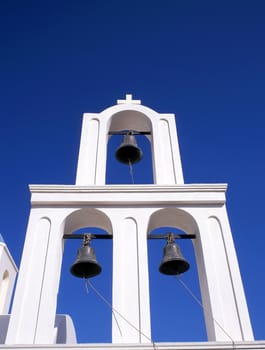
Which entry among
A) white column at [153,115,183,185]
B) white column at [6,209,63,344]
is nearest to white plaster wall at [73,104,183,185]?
white column at [153,115,183,185]

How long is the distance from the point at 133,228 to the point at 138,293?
1000 millimetres

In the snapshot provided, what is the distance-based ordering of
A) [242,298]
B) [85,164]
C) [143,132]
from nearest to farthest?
[242,298] < [85,164] < [143,132]

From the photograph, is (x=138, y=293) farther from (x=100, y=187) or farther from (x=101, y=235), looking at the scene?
(x=100, y=187)

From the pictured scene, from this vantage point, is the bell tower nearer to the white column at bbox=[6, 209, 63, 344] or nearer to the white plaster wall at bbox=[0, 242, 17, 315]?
the white column at bbox=[6, 209, 63, 344]

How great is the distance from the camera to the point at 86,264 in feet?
18.4

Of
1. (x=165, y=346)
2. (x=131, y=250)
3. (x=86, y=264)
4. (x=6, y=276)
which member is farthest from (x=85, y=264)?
(x=6, y=276)

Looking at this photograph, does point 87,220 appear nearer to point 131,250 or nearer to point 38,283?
point 131,250

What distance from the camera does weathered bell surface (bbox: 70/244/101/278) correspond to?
5523 millimetres

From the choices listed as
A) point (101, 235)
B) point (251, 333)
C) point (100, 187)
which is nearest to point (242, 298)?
point (251, 333)

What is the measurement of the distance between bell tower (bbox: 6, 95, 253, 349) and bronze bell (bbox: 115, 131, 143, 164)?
0.51 m

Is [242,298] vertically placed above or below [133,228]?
below

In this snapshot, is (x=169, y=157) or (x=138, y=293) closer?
(x=138, y=293)

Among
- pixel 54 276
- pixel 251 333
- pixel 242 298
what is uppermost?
pixel 54 276

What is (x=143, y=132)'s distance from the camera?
792 centimetres
